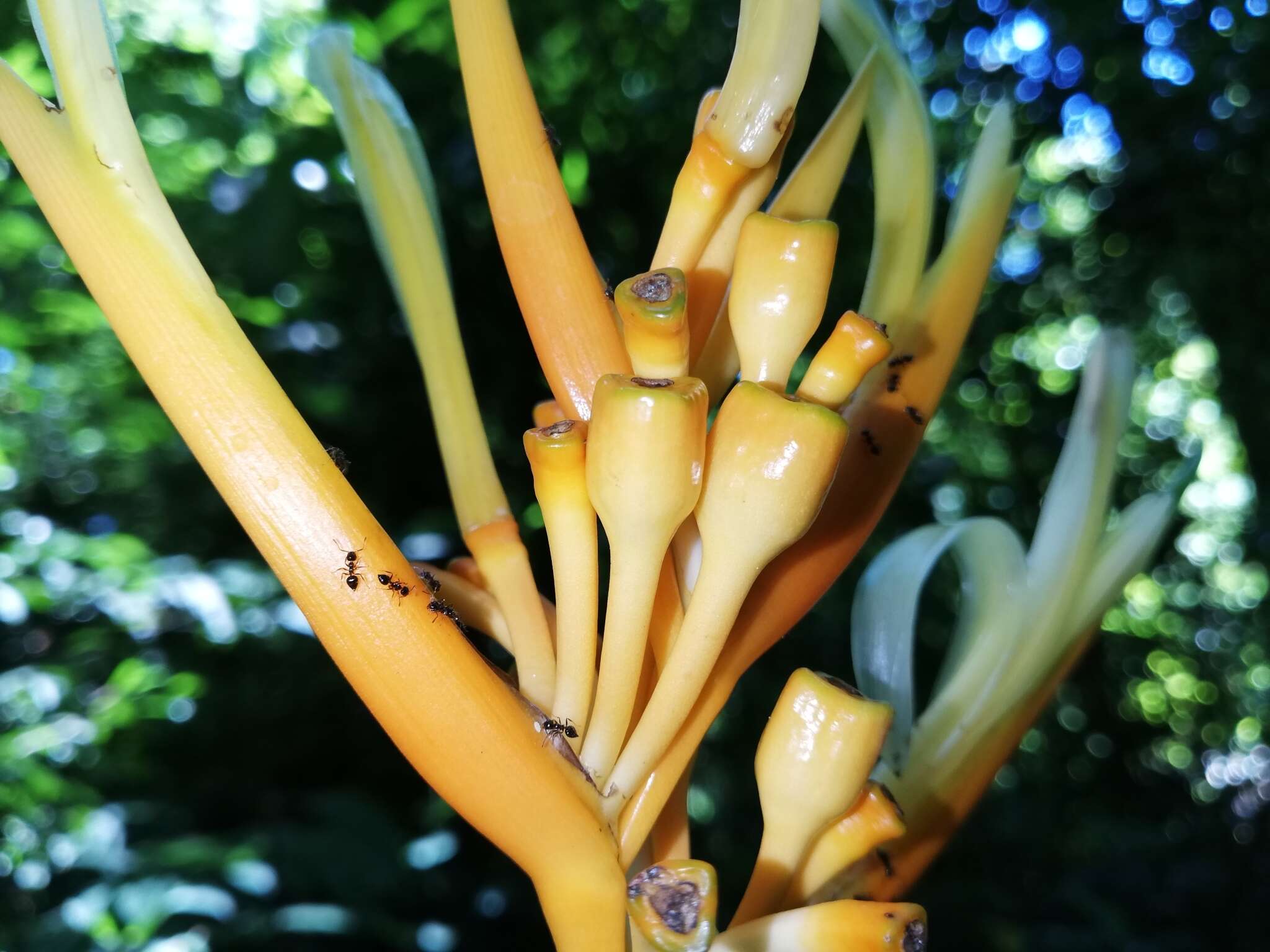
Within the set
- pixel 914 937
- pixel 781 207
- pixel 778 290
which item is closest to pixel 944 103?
pixel 781 207

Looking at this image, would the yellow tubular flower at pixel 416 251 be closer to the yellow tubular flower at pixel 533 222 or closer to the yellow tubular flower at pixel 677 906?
the yellow tubular flower at pixel 533 222

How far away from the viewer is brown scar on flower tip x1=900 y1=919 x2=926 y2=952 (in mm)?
325

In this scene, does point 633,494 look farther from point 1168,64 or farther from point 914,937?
point 1168,64

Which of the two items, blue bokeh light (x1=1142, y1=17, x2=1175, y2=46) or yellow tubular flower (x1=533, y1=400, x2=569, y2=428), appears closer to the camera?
yellow tubular flower (x1=533, y1=400, x2=569, y2=428)

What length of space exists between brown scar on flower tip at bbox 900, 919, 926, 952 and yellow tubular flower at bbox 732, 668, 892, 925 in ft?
0.15

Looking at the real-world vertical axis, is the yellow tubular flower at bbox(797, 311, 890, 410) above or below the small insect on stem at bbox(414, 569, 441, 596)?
above

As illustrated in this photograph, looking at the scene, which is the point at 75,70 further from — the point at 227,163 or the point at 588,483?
the point at 227,163

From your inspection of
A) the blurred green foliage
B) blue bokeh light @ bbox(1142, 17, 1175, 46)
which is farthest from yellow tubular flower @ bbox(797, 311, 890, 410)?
blue bokeh light @ bbox(1142, 17, 1175, 46)

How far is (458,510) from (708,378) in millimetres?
137

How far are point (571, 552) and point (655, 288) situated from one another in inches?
4.3

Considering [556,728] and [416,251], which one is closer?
[556,728]

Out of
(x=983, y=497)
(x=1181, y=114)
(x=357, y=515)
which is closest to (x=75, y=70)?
(x=357, y=515)

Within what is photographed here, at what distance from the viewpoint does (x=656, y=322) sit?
0.32 metres

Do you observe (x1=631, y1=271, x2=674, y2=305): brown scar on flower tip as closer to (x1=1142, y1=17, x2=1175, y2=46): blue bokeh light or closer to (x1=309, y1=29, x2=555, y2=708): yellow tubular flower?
(x1=309, y1=29, x2=555, y2=708): yellow tubular flower
